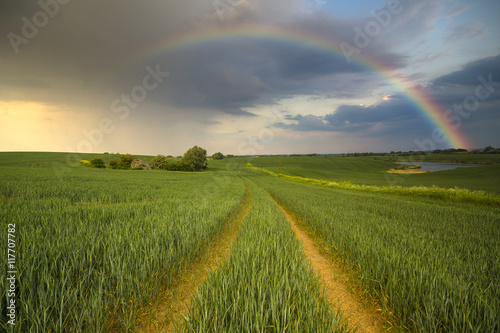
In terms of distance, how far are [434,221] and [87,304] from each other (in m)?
12.8

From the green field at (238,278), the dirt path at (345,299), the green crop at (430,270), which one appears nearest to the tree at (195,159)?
the green field at (238,278)

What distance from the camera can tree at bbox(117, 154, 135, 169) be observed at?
196ft

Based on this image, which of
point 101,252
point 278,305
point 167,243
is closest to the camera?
point 278,305

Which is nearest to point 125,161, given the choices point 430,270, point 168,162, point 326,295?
point 168,162

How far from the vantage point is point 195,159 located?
67.1 metres

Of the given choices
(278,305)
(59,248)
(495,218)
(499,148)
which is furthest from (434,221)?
(499,148)

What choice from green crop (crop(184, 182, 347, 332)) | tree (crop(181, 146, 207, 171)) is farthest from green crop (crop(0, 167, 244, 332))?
tree (crop(181, 146, 207, 171))

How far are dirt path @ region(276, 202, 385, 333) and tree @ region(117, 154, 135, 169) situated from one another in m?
71.0

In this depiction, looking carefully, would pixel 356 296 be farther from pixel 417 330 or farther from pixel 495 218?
pixel 495 218

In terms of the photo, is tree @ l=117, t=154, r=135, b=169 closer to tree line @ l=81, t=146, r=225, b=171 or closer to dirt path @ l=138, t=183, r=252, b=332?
tree line @ l=81, t=146, r=225, b=171

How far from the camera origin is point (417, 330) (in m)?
2.57

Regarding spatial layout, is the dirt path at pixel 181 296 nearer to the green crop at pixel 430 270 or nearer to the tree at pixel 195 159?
the green crop at pixel 430 270

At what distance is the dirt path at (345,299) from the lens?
3258 mm

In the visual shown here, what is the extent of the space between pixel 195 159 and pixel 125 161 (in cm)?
2383
